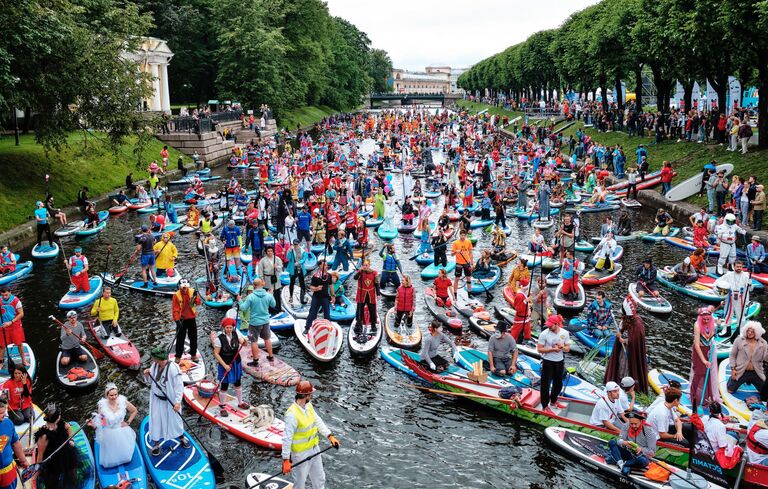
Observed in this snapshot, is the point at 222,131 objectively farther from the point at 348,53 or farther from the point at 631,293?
the point at 348,53

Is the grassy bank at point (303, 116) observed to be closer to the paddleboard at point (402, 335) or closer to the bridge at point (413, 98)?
the paddleboard at point (402, 335)

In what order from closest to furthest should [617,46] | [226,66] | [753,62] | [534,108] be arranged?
[753,62], [617,46], [226,66], [534,108]

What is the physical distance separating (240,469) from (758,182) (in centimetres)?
2524

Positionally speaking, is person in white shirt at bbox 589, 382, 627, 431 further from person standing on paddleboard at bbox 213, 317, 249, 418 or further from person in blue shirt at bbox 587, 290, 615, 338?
person standing on paddleboard at bbox 213, 317, 249, 418

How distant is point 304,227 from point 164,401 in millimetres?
13918

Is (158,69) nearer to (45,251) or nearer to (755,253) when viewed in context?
(45,251)

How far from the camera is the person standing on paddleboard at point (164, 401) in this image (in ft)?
34.0

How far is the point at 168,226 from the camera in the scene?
28.6 metres

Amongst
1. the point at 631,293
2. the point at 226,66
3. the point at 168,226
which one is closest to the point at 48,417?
the point at 631,293

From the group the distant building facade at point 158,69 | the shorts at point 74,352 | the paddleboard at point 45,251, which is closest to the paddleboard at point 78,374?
the shorts at point 74,352

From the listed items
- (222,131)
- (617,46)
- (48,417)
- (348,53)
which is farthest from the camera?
(348,53)

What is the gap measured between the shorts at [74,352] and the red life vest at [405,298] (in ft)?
24.5

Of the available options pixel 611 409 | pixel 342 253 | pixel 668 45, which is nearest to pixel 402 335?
pixel 342 253

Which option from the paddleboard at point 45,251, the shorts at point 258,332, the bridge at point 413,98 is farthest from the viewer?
the bridge at point 413,98
